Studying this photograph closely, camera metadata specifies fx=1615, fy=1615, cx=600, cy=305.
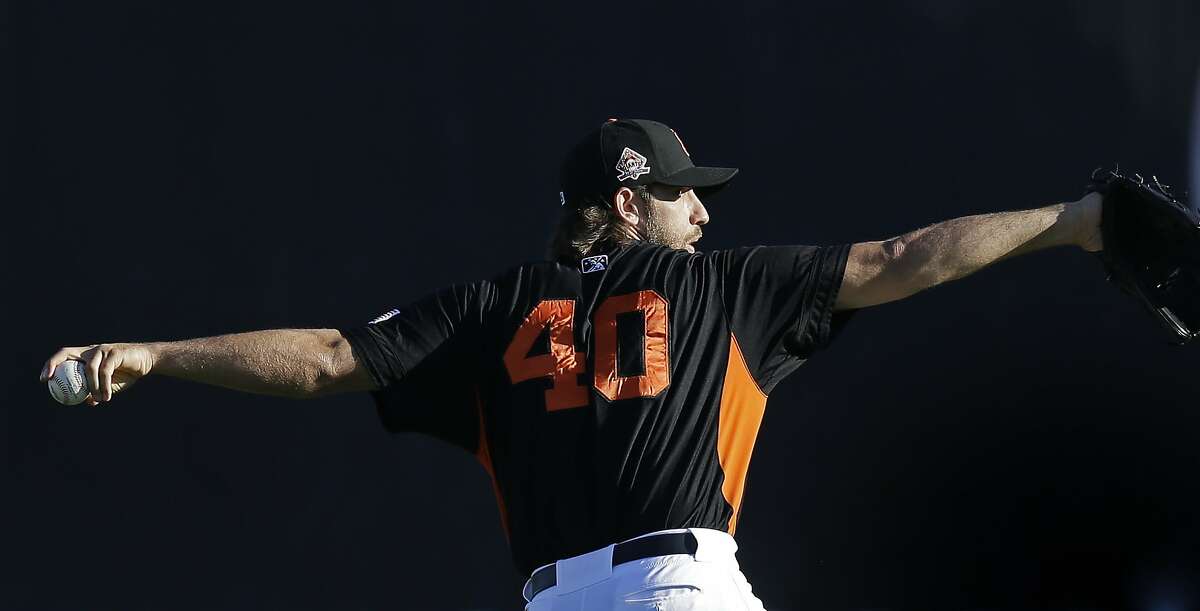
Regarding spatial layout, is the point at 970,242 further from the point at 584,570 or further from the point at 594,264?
the point at 584,570

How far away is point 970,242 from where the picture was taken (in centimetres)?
316

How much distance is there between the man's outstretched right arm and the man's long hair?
1.72 ft

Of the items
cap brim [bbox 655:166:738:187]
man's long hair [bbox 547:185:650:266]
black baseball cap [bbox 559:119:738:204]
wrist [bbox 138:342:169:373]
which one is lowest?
wrist [bbox 138:342:169:373]

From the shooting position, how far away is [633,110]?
498 cm

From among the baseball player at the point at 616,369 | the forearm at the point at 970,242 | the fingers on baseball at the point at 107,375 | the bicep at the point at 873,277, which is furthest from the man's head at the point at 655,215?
the fingers on baseball at the point at 107,375

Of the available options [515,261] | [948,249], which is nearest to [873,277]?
[948,249]

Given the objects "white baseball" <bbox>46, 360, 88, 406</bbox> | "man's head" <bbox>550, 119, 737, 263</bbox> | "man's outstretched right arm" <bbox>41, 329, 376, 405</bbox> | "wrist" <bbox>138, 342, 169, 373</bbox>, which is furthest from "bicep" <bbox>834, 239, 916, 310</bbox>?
"white baseball" <bbox>46, 360, 88, 406</bbox>

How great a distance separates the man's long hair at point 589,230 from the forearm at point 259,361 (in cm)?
53

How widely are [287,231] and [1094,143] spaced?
8.06 feet

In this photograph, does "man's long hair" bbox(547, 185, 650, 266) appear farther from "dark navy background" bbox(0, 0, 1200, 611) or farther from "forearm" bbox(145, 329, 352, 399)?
"dark navy background" bbox(0, 0, 1200, 611)

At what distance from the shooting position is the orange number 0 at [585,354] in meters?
3.15

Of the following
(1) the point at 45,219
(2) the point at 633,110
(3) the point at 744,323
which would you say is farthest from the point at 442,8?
(3) the point at 744,323

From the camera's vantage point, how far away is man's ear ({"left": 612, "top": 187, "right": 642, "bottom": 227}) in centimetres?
354

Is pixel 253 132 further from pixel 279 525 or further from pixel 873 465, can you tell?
pixel 873 465
